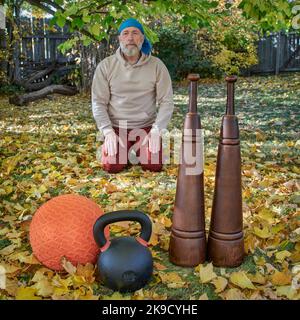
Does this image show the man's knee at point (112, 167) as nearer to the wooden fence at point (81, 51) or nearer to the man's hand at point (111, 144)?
the man's hand at point (111, 144)

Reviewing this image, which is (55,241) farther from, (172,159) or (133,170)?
(172,159)

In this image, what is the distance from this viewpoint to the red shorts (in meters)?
4.24

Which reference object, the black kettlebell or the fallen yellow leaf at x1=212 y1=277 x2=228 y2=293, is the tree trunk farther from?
the fallen yellow leaf at x1=212 y1=277 x2=228 y2=293

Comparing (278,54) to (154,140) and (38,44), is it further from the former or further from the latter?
(154,140)

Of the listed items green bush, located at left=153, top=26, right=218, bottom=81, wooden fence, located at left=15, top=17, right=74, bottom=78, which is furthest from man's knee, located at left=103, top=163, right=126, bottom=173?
green bush, located at left=153, top=26, right=218, bottom=81

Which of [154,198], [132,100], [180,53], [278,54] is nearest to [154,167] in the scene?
[132,100]

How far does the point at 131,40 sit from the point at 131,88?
0.47 m

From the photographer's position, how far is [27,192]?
144 inches

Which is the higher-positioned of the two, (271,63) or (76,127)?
(271,63)

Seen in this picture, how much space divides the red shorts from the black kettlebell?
2.03 metres

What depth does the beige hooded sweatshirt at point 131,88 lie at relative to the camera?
4289 millimetres

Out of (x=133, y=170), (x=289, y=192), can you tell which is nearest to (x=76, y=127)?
(x=133, y=170)

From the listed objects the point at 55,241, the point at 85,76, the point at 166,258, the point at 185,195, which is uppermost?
the point at 85,76

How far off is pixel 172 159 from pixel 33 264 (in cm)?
247
